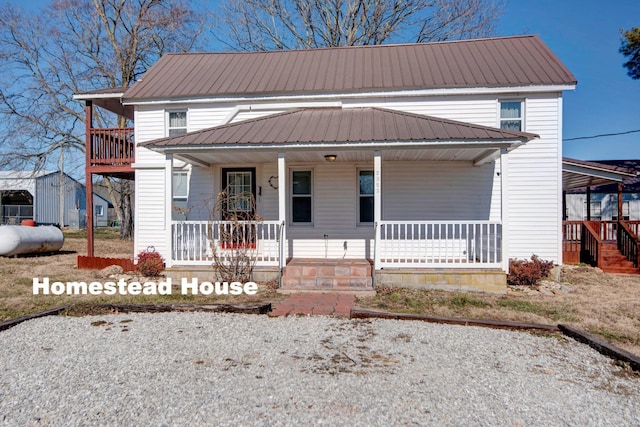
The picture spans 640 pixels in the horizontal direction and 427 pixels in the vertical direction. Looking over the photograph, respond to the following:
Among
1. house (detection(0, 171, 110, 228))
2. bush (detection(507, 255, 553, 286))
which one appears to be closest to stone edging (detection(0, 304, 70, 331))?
bush (detection(507, 255, 553, 286))

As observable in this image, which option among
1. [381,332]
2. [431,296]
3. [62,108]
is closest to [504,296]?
[431,296]

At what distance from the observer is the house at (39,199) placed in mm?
35653

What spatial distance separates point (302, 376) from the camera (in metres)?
3.93

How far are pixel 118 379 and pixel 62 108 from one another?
23.4 m

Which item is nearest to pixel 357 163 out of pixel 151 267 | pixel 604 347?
pixel 151 267

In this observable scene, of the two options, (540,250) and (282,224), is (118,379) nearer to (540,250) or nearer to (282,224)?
(282,224)

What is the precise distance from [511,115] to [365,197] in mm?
4265

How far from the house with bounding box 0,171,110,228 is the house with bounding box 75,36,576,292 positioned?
27077mm

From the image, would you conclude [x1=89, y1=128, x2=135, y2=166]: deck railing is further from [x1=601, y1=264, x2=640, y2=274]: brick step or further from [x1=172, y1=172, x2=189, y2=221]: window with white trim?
[x1=601, y1=264, x2=640, y2=274]: brick step

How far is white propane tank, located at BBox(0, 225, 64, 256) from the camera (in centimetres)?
1465

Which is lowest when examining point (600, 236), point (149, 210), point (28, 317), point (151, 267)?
point (28, 317)

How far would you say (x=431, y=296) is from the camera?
26.1ft

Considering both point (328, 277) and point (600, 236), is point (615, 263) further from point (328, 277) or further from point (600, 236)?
point (328, 277)

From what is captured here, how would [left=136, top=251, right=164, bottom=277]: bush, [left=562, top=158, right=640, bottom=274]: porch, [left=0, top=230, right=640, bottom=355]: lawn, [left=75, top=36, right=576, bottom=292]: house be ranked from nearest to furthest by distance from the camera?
[left=0, top=230, right=640, bottom=355]: lawn < [left=75, top=36, right=576, bottom=292]: house < [left=136, top=251, right=164, bottom=277]: bush < [left=562, top=158, right=640, bottom=274]: porch
